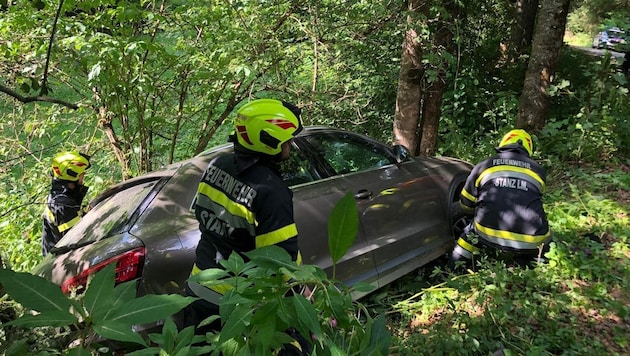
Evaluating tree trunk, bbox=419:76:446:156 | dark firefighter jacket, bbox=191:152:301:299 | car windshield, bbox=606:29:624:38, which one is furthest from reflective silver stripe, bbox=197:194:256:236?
car windshield, bbox=606:29:624:38

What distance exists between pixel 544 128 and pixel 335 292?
19.9 feet

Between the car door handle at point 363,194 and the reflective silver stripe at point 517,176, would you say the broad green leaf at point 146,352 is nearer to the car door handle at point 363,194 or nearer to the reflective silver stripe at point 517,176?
the car door handle at point 363,194

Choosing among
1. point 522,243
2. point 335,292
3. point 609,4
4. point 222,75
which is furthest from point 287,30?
point 609,4

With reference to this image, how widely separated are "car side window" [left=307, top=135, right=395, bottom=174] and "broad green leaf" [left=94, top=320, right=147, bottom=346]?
308 centimetres

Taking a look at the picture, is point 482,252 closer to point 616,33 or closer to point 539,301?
point 539,301

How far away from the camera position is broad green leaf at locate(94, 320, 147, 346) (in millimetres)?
820

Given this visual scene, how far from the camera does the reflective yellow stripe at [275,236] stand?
6.86ft

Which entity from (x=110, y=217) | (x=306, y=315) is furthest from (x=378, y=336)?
(x=110, y=217)

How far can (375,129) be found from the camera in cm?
828

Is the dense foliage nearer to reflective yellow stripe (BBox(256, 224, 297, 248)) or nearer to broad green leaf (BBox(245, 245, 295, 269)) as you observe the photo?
reflective yellow stripe (BBox(256, 224, 297, 248))

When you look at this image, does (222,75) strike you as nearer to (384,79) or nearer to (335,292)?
(384,79)

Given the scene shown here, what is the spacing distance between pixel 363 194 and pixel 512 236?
1.40 m

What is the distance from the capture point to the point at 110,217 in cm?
313

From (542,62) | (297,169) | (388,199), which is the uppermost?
(542,62)
